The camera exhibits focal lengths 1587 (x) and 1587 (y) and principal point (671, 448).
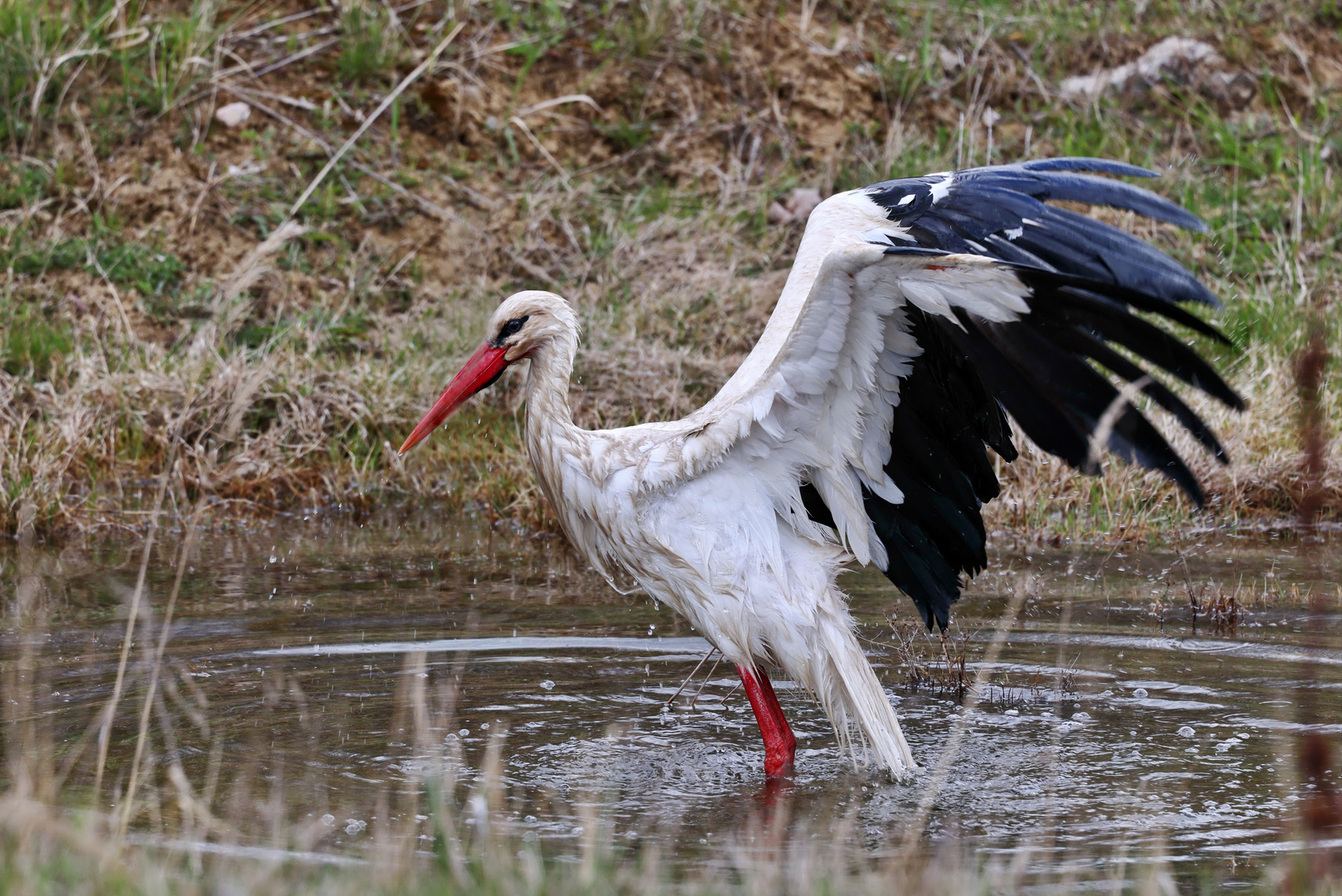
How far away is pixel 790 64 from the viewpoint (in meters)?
10.6

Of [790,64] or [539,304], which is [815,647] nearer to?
[539,304]

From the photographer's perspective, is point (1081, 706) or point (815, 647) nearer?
point (815, 647)

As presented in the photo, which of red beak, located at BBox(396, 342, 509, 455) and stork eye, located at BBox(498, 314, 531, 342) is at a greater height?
stork eye, located at BBox(498, 314, 531, 342)

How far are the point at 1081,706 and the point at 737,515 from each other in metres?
1.20

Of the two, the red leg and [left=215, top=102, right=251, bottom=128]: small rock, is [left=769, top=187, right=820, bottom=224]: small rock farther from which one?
the red leg

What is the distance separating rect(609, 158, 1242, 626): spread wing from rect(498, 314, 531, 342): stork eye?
0.67m

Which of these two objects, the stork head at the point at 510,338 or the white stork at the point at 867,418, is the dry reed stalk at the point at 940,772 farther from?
the stork head at the point at 510,338

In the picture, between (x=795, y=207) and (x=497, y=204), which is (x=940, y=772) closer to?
(x=795, y=207)

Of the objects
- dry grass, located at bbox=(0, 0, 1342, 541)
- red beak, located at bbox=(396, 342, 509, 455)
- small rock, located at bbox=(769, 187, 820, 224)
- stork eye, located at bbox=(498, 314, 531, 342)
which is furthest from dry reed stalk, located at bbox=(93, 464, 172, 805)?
small rock, located at bbox=(769, 187, 820, 224)

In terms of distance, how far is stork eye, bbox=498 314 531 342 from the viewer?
4828 mm

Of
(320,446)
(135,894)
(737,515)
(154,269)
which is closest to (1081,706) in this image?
(737,515)

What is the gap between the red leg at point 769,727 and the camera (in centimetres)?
427

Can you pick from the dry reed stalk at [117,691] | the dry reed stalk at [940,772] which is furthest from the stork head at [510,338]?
the dry reed stalk at [940,772]

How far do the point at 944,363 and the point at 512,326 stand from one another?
5.30 feet
